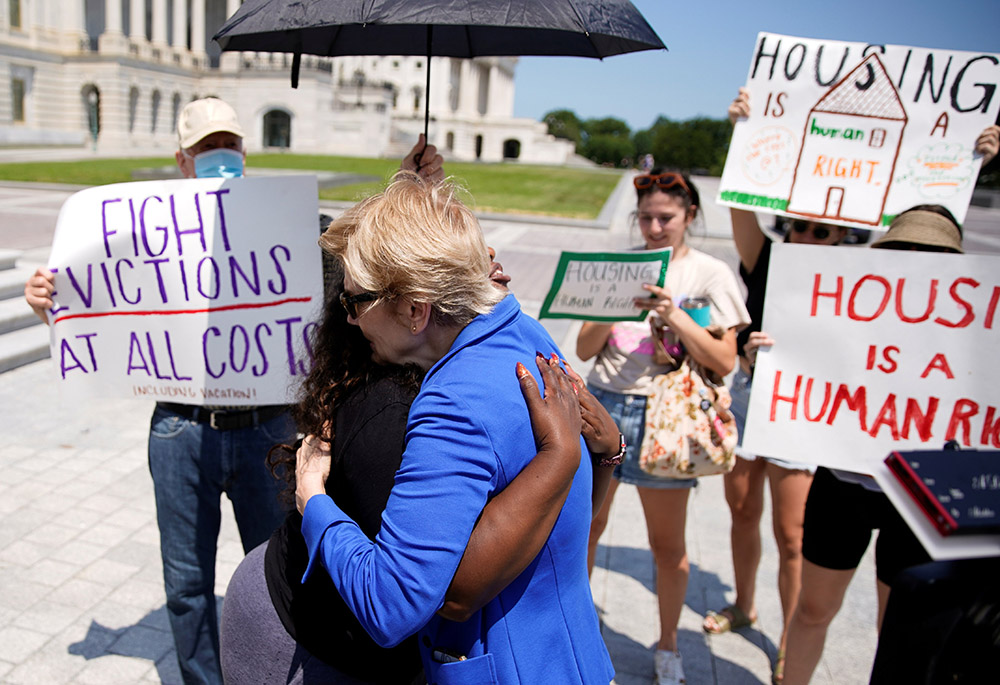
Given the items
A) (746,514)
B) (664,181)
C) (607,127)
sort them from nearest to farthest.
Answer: (664,181) → (746,514) → (607,127)

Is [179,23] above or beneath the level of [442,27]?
above

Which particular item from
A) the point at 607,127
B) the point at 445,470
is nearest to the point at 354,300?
the point at 445,470

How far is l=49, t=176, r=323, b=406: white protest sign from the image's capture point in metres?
2.44

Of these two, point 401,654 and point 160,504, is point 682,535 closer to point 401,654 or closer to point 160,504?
point 401,654

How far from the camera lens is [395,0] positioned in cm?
192

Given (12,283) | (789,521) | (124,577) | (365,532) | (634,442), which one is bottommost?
(124,577)

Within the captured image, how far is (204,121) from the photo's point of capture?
2645 millimetres

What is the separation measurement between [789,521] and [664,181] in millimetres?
1473

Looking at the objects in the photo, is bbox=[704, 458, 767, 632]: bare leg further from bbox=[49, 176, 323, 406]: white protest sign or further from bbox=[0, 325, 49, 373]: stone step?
bbox=[0, 325, 49, 373]: stone step

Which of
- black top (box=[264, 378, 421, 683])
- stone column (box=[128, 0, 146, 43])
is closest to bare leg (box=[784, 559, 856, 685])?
black top (box=[264, 378, 421, 683])

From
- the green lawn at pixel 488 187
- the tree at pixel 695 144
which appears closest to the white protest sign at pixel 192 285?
the green lawn at pixel 488 187

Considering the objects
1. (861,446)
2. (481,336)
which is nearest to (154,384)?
(481,336)

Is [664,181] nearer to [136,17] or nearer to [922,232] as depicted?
[922,232]

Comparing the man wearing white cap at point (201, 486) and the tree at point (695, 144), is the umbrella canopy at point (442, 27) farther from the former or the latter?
the tree at point (695, 144)
